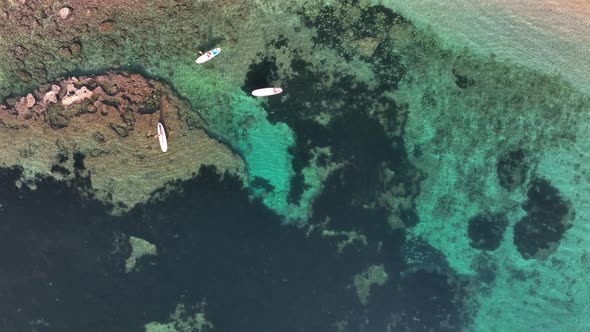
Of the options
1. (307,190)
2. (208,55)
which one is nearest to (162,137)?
(208,55)

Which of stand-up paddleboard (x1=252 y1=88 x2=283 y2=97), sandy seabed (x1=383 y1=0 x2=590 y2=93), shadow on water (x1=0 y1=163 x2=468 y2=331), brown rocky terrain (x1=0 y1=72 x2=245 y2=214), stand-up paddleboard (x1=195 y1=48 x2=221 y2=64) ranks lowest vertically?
shadow on water (x1=0 y1=163 x2=468 y2=331)

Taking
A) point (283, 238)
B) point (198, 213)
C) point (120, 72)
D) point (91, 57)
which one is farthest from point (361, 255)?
point (91, 57)

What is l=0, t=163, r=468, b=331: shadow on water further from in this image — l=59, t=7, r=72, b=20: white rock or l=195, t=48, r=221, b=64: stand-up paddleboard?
l=59, t=7, r=72, b=20: white rock

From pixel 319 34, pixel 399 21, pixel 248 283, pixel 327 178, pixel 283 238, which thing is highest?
pixel 399 21

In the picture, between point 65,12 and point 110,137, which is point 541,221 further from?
point 65,12

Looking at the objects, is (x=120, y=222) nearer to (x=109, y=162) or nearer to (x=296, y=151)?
(x=109, y=162)

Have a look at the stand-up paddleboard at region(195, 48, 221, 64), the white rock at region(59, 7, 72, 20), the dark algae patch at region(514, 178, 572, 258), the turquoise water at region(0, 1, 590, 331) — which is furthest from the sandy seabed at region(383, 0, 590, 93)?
the white rock at region(59, 7, 72, 20)
